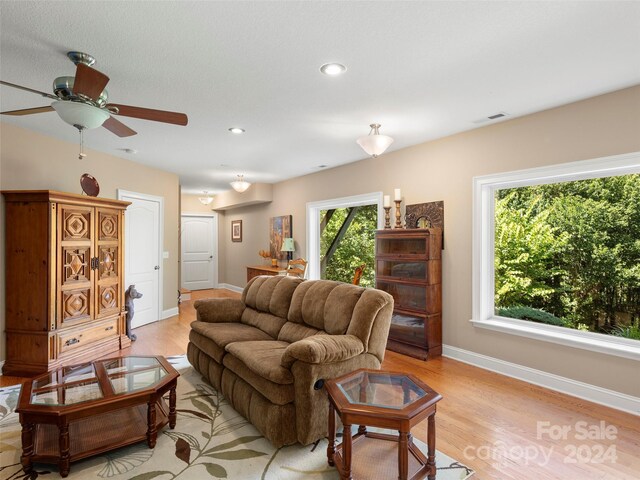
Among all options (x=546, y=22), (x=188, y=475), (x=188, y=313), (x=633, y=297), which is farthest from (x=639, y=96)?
(x=188, y=313)

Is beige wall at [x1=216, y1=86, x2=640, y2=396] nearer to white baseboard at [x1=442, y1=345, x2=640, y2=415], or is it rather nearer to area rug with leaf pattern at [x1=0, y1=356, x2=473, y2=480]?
white baseboard at [x1=442, y1=345, x2=640, y2=415]

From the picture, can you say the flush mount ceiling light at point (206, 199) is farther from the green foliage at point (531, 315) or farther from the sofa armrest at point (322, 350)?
the sofa armrest at point (322, 350)

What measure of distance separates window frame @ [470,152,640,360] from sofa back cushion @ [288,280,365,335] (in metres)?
1.75

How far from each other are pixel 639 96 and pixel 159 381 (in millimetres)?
4111

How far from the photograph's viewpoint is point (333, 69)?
96.9 inches

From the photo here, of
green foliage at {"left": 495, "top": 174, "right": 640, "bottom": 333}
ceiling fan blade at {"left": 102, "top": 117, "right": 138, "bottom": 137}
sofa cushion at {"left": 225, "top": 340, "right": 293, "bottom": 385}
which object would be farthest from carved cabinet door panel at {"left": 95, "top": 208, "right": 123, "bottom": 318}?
green foliage at {"left": 495, "top": 174, "right": 640, "bottom": 333}

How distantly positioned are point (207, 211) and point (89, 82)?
25.2ft

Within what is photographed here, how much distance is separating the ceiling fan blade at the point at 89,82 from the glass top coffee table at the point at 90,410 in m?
1.82

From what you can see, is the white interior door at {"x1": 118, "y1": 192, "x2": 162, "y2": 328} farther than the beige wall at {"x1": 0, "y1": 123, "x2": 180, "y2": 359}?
Yes

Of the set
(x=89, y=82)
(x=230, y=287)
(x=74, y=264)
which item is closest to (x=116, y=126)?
(x=89, y=82)

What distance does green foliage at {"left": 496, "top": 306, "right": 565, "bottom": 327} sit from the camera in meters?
3.49

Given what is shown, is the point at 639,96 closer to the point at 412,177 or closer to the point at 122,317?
the point at 412,177

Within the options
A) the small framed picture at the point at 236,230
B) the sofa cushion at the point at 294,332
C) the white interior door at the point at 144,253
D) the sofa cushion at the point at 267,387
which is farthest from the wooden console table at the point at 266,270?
the sofa cushion at the point at 267,387

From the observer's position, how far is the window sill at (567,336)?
2863 millimetres
